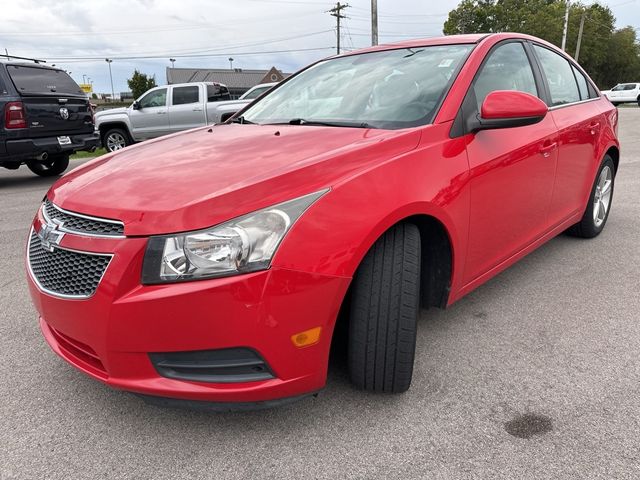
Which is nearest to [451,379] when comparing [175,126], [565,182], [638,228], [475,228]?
[475,228]

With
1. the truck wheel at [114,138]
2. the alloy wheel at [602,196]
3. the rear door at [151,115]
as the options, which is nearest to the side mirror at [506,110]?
the alloy wheel at [602,196]

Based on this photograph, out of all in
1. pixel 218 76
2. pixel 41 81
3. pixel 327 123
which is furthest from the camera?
pixel 218 76

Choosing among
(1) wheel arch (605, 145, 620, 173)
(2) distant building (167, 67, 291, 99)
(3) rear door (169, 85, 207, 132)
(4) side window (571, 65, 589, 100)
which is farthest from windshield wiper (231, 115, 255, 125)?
(2) distant building (167, 67, 291, 99)

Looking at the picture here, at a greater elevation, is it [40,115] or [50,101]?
[50,101]

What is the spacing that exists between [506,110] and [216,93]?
1141 cm

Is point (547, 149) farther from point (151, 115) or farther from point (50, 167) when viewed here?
point (151, 115)

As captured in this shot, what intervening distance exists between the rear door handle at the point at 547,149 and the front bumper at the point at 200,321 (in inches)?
69.4

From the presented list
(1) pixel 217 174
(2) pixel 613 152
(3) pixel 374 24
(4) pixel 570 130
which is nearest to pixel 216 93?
(2) pixel 613 152

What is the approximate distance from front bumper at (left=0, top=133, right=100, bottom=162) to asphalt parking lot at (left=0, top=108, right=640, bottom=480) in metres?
5.08

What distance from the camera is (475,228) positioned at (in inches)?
92.7

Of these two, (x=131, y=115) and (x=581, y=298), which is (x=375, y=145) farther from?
(x=131, y=115)

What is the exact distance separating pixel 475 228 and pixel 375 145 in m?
0.71

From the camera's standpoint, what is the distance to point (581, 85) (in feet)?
12.7

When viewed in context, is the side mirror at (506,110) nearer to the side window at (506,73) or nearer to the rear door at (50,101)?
the side window at (506,73)
